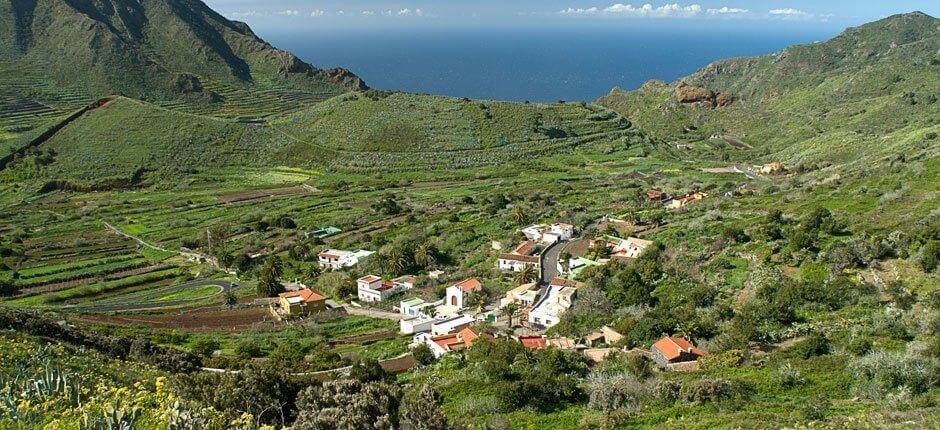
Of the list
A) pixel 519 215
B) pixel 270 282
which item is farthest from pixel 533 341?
pixel 519 215

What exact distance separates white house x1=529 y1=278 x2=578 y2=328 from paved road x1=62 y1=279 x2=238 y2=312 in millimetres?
23590

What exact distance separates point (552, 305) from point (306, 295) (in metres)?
15.8

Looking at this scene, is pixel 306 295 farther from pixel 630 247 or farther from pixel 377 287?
pixel 630 247

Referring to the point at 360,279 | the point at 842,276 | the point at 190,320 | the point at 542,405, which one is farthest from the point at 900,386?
the point at 190,320

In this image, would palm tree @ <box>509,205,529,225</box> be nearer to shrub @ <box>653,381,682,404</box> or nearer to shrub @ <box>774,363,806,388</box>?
shrub @ <box>774,363,806,388</box>

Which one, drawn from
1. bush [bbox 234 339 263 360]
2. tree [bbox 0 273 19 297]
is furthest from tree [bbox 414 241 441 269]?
tree [bbox 0 273 19 297]

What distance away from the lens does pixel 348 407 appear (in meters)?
15.1

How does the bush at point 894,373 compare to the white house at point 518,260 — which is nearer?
the bush at point 894,373

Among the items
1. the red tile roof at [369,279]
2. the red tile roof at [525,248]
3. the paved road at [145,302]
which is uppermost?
the red tile roof at [525,248]

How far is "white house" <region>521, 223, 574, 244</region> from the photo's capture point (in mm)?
47281

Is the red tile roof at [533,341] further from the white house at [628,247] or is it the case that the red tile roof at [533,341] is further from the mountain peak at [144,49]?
the mountain peak at [144,49]

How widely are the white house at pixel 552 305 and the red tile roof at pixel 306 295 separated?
13.9 meters

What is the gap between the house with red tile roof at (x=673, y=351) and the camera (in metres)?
21.6

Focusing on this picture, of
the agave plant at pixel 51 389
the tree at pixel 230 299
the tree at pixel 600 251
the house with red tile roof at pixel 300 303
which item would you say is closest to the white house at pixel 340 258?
the house with red tile roof at pixel 300 303
